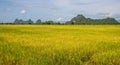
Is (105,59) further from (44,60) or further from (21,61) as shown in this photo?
(21,61)

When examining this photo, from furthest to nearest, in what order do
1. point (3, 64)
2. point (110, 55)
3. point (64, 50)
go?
point (64, 50) < point (110, 55) < point (3, 64)

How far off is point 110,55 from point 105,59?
45 centimetres

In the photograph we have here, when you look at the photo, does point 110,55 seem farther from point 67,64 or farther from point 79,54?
point 67,64

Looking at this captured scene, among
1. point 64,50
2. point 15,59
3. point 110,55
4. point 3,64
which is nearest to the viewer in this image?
A: point 3,64

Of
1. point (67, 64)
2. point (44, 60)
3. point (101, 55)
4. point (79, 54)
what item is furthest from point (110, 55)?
point (44, 60)

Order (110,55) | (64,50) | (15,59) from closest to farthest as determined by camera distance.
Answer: (15,59)
(110,55)
(64,50)

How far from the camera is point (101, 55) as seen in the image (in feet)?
32.2

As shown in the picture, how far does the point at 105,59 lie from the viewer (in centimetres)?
925

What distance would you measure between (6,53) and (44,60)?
210 centimetres

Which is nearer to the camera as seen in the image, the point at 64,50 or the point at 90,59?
the point at 90,59

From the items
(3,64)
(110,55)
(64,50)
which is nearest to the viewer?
(3,64)

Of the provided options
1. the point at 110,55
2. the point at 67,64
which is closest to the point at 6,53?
the point at 67,64

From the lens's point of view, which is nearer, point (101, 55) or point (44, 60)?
point (44, 60)


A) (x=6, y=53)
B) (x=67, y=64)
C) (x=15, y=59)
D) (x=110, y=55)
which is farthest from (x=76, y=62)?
(x=6, y=53)
